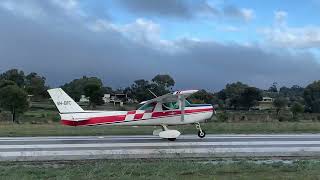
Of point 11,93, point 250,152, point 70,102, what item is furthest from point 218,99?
point 250,152

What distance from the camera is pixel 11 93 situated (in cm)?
5316

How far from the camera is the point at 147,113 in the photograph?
69.2ft

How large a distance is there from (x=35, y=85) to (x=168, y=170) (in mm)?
82027

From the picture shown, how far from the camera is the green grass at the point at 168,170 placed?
33.8 ft

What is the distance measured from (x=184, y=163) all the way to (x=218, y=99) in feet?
191

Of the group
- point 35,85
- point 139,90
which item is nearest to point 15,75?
point 35,85

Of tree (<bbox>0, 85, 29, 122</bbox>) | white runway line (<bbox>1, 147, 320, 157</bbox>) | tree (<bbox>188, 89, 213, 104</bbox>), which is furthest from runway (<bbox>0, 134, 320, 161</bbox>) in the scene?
tree (<bbox>0, 85, 29, 122</bbox>)

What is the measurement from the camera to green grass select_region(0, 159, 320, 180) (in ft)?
33.8

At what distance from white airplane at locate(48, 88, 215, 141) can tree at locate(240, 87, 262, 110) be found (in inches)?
1774

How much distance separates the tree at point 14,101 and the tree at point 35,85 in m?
23.7

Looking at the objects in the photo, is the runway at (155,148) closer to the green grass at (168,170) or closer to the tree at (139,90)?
the green grass at (168,170)

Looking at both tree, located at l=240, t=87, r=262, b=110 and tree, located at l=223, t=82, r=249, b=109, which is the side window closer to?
tree, located at l=223, t=82, r=249, b=109

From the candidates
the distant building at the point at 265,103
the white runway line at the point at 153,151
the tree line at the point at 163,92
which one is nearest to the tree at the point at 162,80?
the tree line at the point at 163,92

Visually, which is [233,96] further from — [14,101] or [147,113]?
[147,113]
